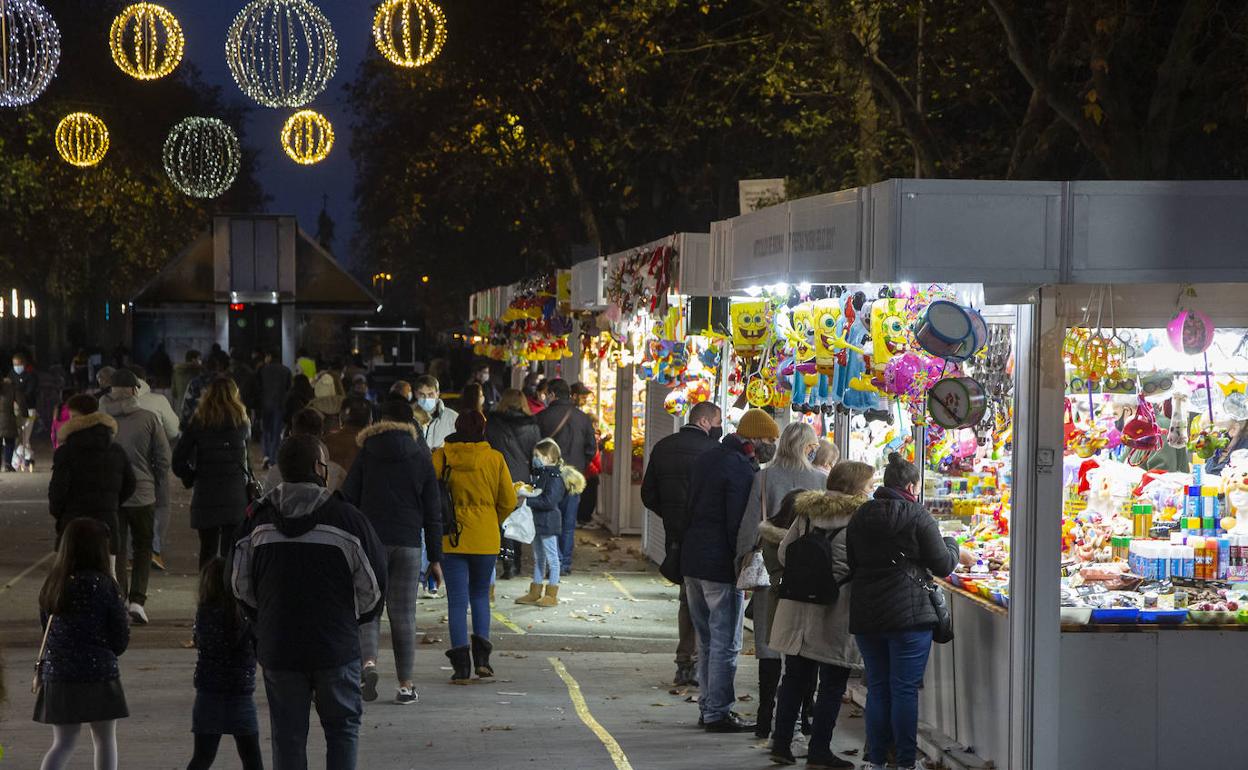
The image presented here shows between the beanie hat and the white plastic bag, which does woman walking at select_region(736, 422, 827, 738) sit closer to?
the beanie hat

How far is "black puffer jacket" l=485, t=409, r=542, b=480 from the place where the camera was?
1360cm

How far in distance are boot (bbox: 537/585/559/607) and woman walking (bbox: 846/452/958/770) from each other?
6140mm

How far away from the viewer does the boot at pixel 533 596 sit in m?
13.7

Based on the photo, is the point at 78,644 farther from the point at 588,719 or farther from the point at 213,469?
the point at 213,469

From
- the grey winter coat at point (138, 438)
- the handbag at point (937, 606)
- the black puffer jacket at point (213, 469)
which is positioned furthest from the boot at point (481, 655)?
the handbag at point (937, 606)

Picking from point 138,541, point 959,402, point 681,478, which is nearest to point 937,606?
point 959,402

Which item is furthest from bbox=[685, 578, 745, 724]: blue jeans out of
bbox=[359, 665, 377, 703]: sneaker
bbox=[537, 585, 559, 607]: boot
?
bbox=[537, 585, 559, 607]: boot

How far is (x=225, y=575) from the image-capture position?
641 cm

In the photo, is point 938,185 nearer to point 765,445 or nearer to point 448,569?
point 765,445

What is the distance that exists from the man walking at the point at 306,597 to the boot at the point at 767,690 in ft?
9.85

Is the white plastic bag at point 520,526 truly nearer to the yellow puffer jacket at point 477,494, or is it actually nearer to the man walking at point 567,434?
the man walking at point 567,434

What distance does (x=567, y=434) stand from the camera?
15328mm

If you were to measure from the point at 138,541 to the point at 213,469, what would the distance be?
1041mm

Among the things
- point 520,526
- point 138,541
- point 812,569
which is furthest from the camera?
point 520,526
